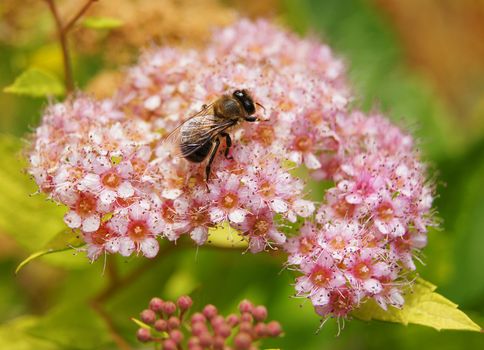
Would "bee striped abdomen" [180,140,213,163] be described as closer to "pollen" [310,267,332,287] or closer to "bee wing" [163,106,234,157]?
"bee wing" [163,106,234,157]

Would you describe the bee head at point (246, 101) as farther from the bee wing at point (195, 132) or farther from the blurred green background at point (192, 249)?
the blurred green background at point (192, 249)

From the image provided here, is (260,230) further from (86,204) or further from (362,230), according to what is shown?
(86,204)

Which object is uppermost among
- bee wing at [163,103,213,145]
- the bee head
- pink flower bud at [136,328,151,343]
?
the bee head

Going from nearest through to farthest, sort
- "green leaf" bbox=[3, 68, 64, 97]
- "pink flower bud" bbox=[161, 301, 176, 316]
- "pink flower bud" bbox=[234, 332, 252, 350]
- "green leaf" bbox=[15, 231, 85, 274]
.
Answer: "pink flower bud" bbox=[234, 332, 252, 350], "pink flower bud" bbox=[161, 301, 176, 316], "green leaf" bbox=[15, 231, 85, 274], "green leaf" bbox=[3, 68, 64, 97]

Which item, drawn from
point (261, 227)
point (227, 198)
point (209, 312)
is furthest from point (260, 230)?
point (209, 312)

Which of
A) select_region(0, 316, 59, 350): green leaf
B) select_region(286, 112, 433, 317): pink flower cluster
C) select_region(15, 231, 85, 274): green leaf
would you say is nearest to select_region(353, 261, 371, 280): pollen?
select_region(286, 112, 433, 317): pink flower cluster

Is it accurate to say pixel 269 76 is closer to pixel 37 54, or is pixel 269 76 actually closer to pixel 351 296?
Result: pixel 351 296

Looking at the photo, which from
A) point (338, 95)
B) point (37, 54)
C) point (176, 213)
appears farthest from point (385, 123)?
point (37, 54)

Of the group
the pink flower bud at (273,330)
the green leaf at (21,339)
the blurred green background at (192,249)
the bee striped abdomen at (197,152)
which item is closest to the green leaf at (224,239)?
the blurred green background at (192,249)
